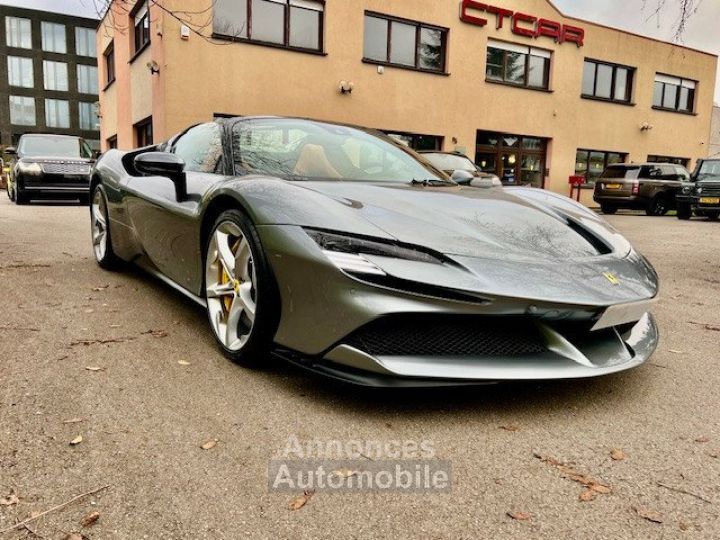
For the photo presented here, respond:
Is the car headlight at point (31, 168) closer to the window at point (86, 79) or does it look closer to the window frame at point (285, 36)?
the window frame at point (285, 36)

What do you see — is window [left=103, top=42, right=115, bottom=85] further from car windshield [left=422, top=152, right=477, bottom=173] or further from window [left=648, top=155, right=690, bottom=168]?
window [left=648, top=155, right=690, bottom=168]

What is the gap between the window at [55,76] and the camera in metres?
52.2

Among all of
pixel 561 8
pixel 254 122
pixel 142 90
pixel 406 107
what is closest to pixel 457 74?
pixel 406 107

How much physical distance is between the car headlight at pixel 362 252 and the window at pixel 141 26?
14.7 meters

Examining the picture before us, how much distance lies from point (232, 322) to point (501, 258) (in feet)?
3.99

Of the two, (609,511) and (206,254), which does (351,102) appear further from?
(609,511)

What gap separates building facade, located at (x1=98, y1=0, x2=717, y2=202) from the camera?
1398cm

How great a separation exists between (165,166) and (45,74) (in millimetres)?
58590

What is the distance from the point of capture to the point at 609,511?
5.13 feet

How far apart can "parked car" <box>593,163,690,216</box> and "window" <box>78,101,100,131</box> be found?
4933 cm

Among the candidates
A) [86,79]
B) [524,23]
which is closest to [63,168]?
[524,23]

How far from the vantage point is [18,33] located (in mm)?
50938

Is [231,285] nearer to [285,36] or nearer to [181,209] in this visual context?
[181,209]

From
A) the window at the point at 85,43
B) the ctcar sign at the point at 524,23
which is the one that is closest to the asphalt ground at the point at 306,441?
the ctcar sign at the point at 524,23
